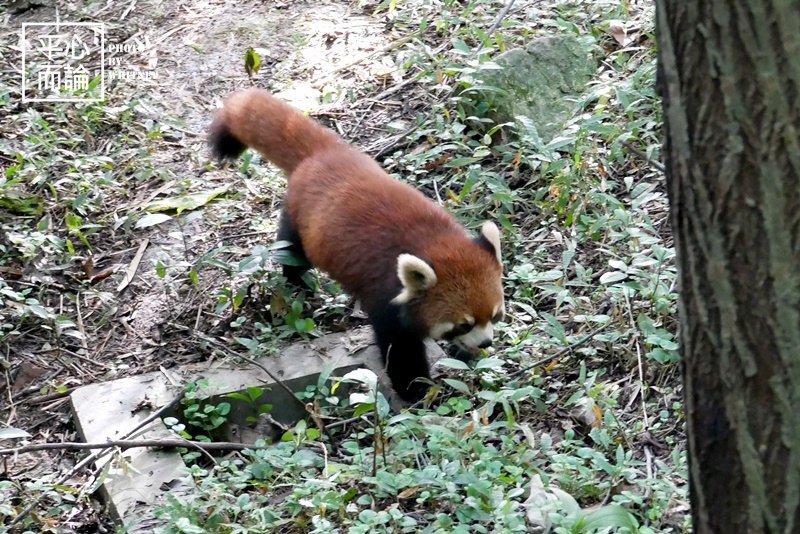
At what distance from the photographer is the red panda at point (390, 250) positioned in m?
3.86

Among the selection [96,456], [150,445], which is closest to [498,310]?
[150,445]

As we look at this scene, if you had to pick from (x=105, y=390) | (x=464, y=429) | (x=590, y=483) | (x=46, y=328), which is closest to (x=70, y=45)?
(x=46, y=328)

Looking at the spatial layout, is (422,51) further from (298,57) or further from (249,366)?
(249,366)

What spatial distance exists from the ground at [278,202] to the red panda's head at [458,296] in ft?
0.59

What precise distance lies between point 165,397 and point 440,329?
120 cm

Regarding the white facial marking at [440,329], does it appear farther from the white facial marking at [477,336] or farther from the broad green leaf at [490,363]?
the broad green leaf at [490,363]

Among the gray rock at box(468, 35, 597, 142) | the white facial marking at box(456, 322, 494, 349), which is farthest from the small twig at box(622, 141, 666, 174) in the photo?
the white facial marking at box(456, 322, 494, 349)

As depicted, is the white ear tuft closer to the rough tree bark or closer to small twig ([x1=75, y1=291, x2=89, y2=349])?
small twig ([x1=75, y1=291, x2=89, y2=349])

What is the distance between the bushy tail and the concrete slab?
90 cm

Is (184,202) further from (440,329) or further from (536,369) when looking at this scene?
(536,369)

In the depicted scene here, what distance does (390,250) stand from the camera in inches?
156

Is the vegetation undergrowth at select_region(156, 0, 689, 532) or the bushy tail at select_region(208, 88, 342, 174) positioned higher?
the bushy tail at select_region(208, 88, 342, 174)

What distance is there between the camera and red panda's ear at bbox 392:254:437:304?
368cm

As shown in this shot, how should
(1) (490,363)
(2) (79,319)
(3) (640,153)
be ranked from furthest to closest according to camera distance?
1. (2) (79,319)
2. (3) (640,153)
3. (1) (490,363)
